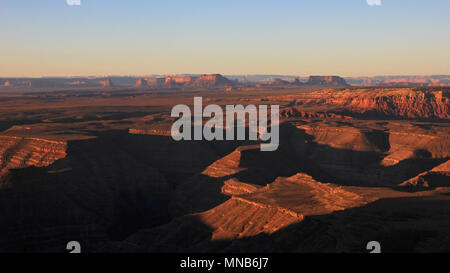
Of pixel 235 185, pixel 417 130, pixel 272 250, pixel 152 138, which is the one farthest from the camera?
pixel 417 130

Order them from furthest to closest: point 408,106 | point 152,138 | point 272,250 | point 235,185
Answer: point 408,106
point 152,138
point 235,185
point 272,250

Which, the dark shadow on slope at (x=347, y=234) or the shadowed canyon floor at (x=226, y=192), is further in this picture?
the shadowed canyon floor at (x=226, y=192)

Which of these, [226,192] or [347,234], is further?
[226,192]

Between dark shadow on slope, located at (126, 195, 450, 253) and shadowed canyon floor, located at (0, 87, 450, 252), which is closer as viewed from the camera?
dark shadow on slope, located at (126, 195, 450, 253)

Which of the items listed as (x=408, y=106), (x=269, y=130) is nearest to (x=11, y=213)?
(x=269, y=130)

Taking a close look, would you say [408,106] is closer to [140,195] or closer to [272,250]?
[140,195]

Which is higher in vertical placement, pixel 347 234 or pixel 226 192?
pixel 347 234
